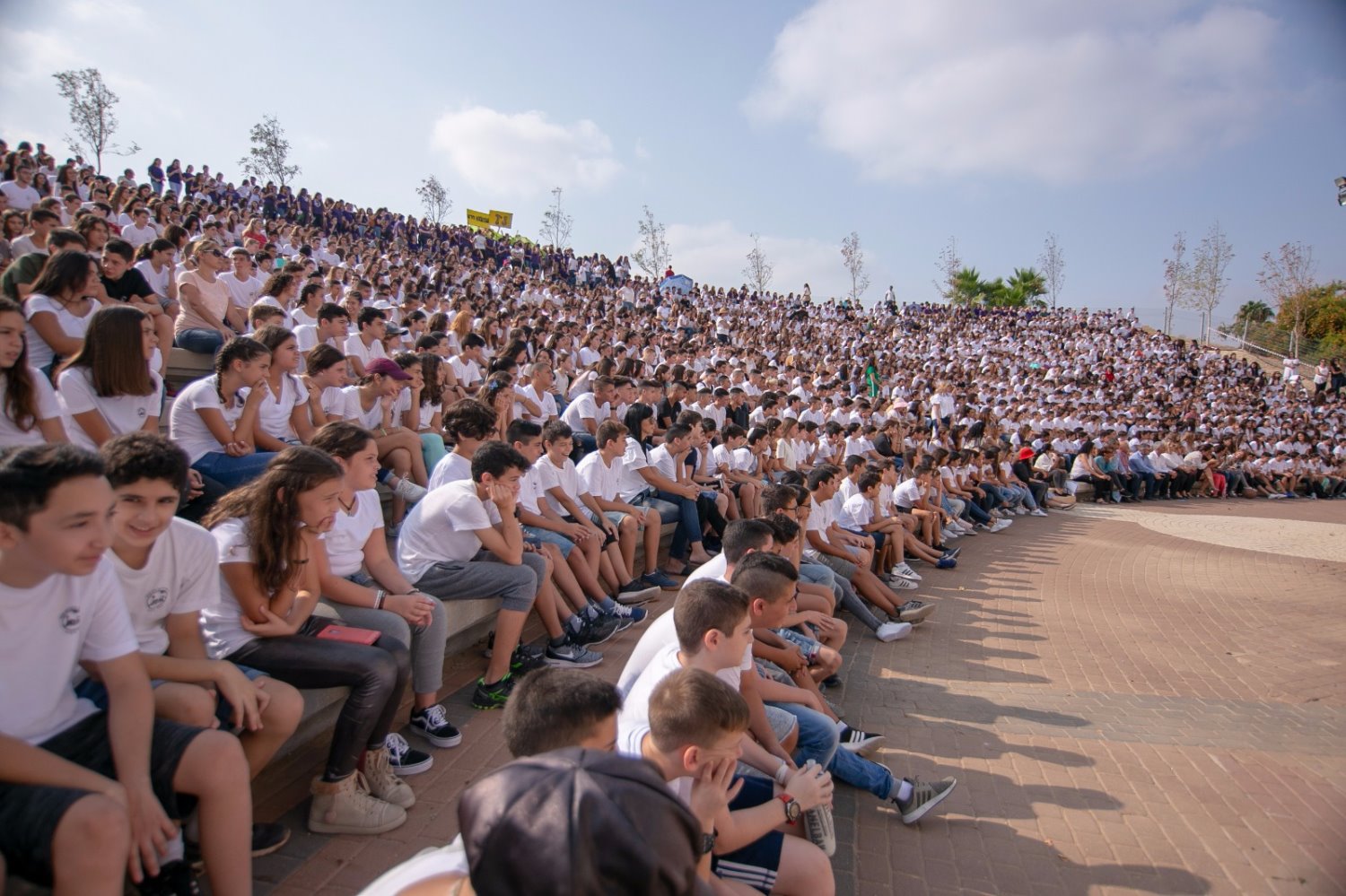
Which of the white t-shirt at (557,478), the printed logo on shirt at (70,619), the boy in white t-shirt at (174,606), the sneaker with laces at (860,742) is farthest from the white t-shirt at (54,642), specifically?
the white t-shirt at (557,478)

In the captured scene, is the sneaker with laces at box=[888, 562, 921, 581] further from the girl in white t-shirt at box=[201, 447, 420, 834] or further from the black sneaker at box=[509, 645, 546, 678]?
the girl in white t-shirt at box=[201, 447, 420, 834]

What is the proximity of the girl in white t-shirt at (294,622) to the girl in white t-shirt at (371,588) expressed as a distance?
1.51 feet

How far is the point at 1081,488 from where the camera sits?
60.7 ft

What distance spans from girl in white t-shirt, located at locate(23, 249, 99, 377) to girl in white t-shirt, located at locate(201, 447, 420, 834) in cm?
302

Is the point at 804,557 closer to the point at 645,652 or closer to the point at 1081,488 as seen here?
the point at 645,652

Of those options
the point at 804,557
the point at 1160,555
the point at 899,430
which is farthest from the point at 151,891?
the point at 899,430

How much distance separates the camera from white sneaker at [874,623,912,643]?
668 cm

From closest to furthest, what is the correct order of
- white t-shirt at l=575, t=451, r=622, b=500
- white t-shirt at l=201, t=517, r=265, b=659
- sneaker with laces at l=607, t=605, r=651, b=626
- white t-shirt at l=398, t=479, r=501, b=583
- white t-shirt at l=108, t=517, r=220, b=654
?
white t-shirt at l=108, t=517, r=220, b=654
white t-shirt at l=201, t=517, r=265, b=659
white t-shirt at l=398, t=479, r=501, b=583
sneaker with laces at l=607, t=605, r=651, b=626
white t-shirt at l=575, t=451, r=622, b=500

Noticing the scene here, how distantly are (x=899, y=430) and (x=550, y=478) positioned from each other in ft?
34.6

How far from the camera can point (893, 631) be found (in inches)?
263

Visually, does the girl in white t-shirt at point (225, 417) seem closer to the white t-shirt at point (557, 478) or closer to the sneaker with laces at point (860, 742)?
the white t-shirt at point (557, 478)

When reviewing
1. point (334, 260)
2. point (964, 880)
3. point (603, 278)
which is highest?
point (603, 278)

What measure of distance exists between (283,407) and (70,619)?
3.55 m

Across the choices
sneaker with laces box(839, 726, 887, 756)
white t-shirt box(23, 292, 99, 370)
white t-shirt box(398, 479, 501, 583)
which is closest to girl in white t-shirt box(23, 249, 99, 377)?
white t-shirt box(23, 292, 99, 370)
